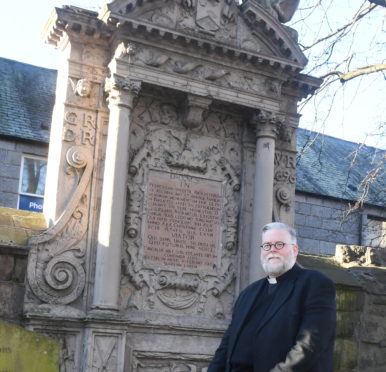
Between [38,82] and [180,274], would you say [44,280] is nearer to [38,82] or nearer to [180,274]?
[180,274]

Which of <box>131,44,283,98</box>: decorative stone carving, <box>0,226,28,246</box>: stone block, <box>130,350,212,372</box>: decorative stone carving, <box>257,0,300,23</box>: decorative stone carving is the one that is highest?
<box>257,0,300,23</box>: decorative stone carving

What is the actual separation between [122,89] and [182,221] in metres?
2.02

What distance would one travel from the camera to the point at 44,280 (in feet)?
28.2

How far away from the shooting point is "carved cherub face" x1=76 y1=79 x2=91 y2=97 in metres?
9.25

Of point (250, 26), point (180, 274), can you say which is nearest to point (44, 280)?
point (180, 274)

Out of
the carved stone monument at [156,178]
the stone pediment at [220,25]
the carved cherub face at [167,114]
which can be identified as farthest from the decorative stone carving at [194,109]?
the stone pediment at [220,25]

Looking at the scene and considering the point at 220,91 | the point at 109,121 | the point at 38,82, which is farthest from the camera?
the point at 38,82

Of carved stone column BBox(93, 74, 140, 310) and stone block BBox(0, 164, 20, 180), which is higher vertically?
stone block BBox(0, 164, 20, 180)

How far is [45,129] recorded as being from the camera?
15852mm

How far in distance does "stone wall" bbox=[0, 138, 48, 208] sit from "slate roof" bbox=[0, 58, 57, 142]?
0.24 metres

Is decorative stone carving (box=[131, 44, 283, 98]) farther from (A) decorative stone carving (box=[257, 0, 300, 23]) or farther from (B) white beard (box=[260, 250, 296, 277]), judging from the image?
(B) white beard (box=[260, 250, 296, 277])

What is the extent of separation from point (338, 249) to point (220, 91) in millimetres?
2799

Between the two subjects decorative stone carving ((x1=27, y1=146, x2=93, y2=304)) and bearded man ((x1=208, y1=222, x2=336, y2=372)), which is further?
decorative stone carving ((x1=27, y1=146, x2=93, y2=304))

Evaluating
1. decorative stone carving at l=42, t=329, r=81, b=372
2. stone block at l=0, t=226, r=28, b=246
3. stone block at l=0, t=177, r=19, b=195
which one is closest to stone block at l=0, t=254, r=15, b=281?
stone block at l=0, t=226, r=28, b=246
